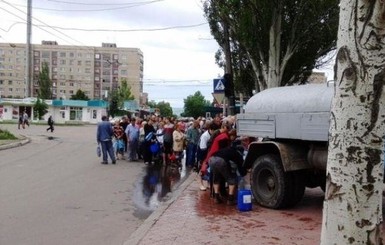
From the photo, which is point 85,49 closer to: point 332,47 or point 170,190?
point 332,47

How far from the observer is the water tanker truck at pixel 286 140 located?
820cm

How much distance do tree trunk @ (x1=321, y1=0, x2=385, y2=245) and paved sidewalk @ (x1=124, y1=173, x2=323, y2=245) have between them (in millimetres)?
3942

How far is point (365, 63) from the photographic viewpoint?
9.35 ft

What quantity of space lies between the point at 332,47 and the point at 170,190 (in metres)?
13.6

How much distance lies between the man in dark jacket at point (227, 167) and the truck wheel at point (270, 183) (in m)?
0.35

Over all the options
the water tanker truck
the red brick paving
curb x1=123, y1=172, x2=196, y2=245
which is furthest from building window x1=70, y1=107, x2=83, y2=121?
the water tanker truck

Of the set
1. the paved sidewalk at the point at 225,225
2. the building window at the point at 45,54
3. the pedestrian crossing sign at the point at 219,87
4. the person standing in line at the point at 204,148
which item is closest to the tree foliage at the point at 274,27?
the pedestrian crossing sign at the point at 219,87

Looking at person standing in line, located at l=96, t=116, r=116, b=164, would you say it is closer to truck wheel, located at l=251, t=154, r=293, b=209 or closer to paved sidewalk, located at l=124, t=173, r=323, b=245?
paved sidewalk, located at l=124, t=173, r=323, b=245

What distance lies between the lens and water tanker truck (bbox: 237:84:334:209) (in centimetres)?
820

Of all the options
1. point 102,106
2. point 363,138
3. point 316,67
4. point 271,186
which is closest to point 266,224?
point 271,186

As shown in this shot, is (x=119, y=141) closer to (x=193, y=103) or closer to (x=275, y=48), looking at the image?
(x=275, y=48)

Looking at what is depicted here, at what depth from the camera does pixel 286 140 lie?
30.2 ft

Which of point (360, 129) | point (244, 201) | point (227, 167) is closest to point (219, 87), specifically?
point (227, 167)

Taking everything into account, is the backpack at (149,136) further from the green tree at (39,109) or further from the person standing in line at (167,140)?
the green tree at (39,109)
